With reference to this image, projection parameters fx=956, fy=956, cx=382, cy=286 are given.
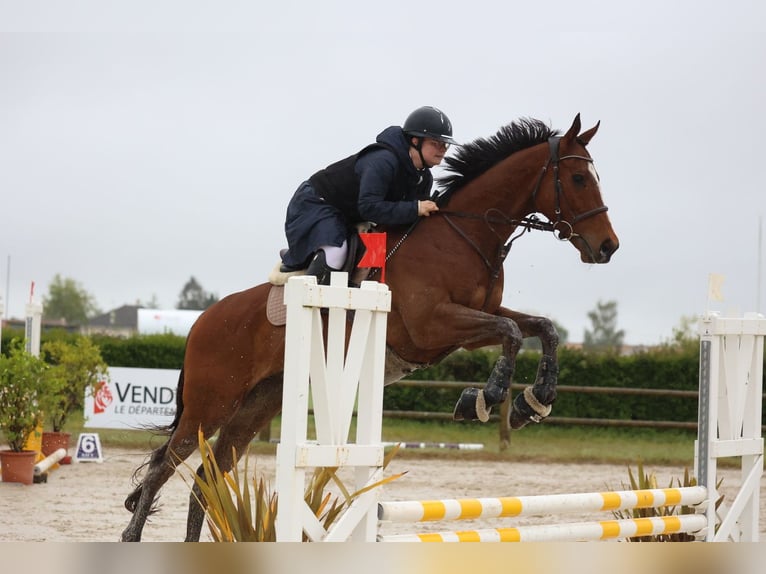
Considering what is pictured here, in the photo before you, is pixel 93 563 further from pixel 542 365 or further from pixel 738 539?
pixel 738 539

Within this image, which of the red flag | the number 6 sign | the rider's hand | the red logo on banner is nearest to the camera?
the red flag

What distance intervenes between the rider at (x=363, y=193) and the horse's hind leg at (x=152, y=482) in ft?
3.56

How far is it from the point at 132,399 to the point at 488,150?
8065 mm

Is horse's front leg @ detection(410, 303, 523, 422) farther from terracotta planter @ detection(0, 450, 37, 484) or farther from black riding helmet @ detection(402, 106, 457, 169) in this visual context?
terracotta planter @ detection(0, 450, 37, 484)

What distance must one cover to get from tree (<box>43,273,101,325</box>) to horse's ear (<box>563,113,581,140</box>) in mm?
52524

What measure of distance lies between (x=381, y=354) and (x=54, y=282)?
192 ft

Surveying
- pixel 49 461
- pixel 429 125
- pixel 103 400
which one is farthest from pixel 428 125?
pixel 103 400

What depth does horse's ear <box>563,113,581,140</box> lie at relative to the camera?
180 inches

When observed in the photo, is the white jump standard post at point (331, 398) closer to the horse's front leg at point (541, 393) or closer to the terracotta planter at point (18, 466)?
the horse's front leg at point (541, 393)

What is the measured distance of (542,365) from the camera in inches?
167

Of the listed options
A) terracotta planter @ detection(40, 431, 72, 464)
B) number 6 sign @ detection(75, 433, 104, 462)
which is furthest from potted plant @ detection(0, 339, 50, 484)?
number 6 sign @ detection(75, 433, 104, 462)

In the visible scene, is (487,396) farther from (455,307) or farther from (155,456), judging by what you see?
(155,456)

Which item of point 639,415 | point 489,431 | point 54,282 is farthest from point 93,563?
point 54,282

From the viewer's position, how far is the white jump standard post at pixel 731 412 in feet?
15.4
